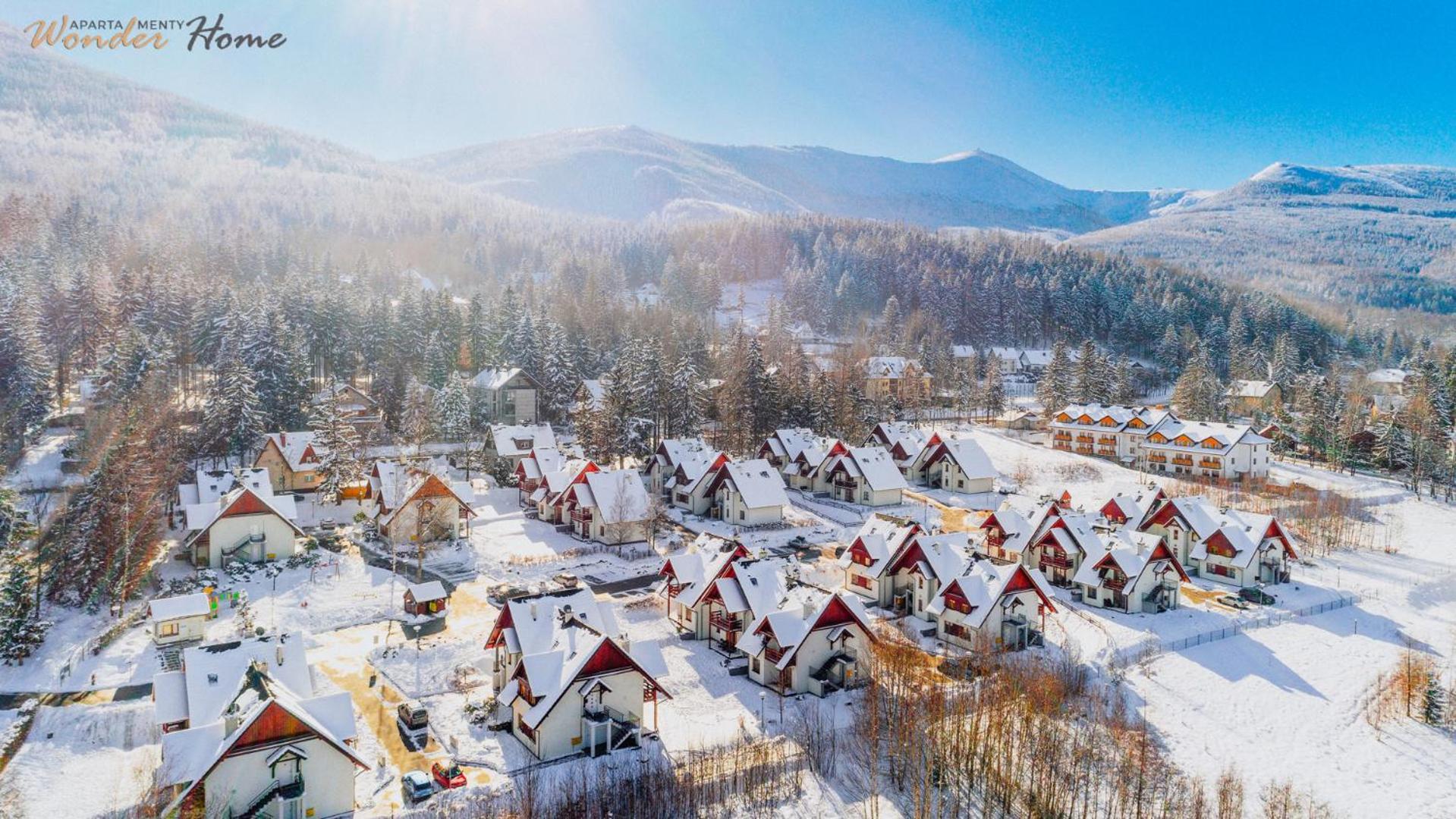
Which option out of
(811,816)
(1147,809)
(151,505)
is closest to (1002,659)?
(1147,809)

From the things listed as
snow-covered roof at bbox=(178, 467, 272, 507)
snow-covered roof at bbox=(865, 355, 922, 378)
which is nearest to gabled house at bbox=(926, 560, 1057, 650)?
snow-covered roof at bbox=(178, 467, 272, 507)

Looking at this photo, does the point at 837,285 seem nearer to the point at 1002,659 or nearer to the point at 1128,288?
the point at 1128,288

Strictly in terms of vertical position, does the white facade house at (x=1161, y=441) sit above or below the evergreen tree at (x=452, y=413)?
below

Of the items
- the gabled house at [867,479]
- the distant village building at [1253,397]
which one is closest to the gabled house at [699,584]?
the gabled house at [867,479]

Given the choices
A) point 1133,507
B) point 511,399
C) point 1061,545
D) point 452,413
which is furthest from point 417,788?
point 511,399

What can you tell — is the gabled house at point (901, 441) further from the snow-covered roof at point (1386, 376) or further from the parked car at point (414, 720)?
the snow-covered roof at point (1386, 376)

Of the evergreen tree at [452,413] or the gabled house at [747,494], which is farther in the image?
the evergreen tree at [452,413]

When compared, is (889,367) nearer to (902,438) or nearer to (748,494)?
(902,438)
